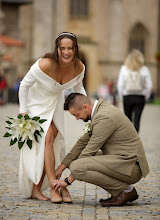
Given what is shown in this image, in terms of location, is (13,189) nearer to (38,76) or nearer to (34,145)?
(34,145)

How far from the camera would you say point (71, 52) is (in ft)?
18.6

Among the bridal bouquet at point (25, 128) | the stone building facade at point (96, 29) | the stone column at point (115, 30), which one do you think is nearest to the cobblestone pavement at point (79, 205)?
Result: the bridal bouquet at point (25, 128)

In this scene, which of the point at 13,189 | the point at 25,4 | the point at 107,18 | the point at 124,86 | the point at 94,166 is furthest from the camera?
the point at 107,18

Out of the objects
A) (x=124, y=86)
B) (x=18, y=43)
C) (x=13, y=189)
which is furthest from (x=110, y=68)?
(x=13, y=189)

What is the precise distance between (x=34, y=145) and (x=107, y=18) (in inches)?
1510

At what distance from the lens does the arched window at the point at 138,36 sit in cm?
4584

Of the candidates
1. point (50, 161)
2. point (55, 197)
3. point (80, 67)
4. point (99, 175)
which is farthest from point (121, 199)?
point (80, 67)

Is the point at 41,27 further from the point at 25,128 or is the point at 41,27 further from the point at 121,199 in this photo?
the point at 121,199

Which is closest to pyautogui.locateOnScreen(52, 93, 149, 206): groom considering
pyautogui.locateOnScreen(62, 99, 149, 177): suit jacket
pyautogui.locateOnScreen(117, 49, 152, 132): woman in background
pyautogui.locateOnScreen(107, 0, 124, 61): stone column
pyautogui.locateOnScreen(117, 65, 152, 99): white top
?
pyautogui.locateOnScreen(62, 99, 149, 177): suit jacket

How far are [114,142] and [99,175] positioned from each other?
35 centimetres

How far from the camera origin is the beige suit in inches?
210

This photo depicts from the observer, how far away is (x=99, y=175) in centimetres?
536

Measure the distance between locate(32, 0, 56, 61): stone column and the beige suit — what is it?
116 feet

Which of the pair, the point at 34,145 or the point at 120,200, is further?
the point at 34,145
